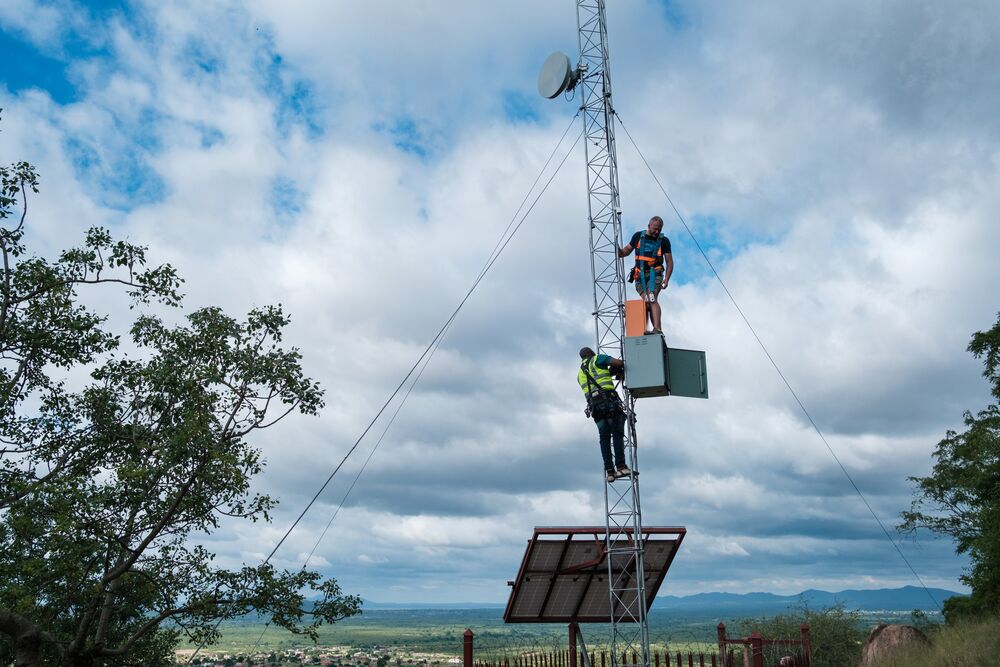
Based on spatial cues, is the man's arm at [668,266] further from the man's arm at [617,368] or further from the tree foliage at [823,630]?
the tree foliage at [823,630]

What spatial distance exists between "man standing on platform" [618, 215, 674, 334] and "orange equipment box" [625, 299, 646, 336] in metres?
0.24

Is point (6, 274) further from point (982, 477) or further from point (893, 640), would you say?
point (982, 477)

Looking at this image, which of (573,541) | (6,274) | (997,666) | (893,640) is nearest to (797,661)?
(893,640)

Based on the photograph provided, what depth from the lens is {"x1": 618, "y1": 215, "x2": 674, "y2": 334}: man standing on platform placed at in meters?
15.2

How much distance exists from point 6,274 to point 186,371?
3.24m

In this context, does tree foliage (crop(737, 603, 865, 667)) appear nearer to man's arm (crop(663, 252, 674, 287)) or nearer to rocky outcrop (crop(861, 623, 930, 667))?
rocky outcrop (crop(861, 623, 930, 667))

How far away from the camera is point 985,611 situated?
24.1 metres

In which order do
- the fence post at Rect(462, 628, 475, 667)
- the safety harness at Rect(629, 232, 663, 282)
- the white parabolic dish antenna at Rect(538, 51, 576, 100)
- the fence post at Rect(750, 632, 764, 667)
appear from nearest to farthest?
1. the fence post at Rect(462, 628, 475, 667)
2. the fence post at Rect(750, 632, 764, 667)
3. the safety harness at Rect(629, 232, 663, 282)
4. the white parabolic dish antenna at Rect(538, 51, 576, 100)

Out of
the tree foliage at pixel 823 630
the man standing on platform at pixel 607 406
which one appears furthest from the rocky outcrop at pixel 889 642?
the man standing on platform at pixel 607 406

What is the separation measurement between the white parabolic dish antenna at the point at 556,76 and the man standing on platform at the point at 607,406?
18.4 ft

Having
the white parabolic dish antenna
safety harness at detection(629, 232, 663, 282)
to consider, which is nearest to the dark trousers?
safety harness at detection(629, 232, 663, 282)

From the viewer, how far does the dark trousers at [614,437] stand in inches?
564

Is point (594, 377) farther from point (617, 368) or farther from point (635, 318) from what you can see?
point (635, 318)

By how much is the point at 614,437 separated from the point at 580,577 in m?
2.47
